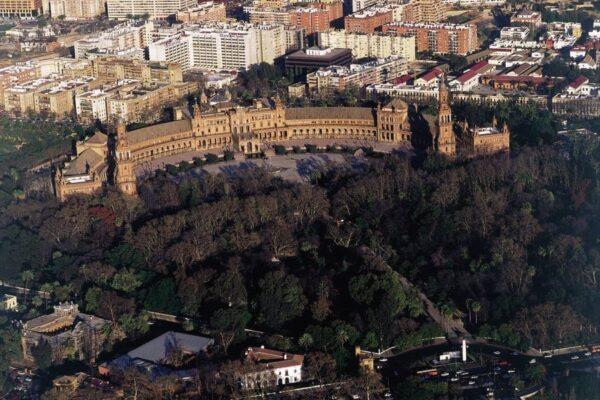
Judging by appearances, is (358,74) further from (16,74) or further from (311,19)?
(16,74)

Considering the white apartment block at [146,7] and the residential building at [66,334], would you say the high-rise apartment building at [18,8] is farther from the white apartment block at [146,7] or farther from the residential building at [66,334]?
the residential building at [66,334]

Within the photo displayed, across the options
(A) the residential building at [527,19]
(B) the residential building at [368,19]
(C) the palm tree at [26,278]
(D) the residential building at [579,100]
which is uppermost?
(B) the residential building at [368,19]

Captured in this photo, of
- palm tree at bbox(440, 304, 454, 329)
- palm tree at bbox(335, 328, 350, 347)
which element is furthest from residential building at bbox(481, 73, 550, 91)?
palm tree at bbox(335, 328, 350, 347)

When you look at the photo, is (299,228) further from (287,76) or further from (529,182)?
(287,76)

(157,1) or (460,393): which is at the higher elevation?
(157,1)

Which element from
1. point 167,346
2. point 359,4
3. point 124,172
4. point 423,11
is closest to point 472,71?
point 423,11

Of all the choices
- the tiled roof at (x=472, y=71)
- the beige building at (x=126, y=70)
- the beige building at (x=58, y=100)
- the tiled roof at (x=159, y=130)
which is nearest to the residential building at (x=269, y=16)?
the beige building at (x=126, y=70)

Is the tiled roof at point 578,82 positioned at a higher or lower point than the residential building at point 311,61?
lower

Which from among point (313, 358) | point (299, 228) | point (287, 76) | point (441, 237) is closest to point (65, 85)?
point (287, 76)
